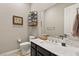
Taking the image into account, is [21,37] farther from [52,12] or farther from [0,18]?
[52,12]

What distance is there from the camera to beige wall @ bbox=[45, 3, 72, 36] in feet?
5.81

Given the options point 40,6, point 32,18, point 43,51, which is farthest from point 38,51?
point 40,6

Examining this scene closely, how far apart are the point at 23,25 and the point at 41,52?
0.54 metres

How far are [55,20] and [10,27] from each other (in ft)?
2.53

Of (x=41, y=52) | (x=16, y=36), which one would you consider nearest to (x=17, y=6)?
(x=16, y=36)

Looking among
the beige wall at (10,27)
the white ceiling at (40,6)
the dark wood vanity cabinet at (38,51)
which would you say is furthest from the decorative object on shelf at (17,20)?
the dark wood vanity cabinet at (38,51)

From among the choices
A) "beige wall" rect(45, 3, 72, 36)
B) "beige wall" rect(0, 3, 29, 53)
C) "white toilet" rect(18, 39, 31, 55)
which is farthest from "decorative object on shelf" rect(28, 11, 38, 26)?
"white toilet" rect(18, 39, 31, 55)

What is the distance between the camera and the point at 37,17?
6.00 ft

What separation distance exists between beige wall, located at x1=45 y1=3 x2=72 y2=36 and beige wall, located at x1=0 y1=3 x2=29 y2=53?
39 cm

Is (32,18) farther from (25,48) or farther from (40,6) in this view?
(25,48)

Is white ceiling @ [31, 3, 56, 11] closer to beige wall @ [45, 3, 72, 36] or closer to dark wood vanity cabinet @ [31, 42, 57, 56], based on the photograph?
beige wall @ [45, 3, 72, 36]

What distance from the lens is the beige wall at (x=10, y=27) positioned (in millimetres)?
1677

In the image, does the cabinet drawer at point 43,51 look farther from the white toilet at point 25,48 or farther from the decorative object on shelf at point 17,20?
the decorative object on shelf at point 17,20

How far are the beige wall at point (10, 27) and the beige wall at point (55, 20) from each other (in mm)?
385
